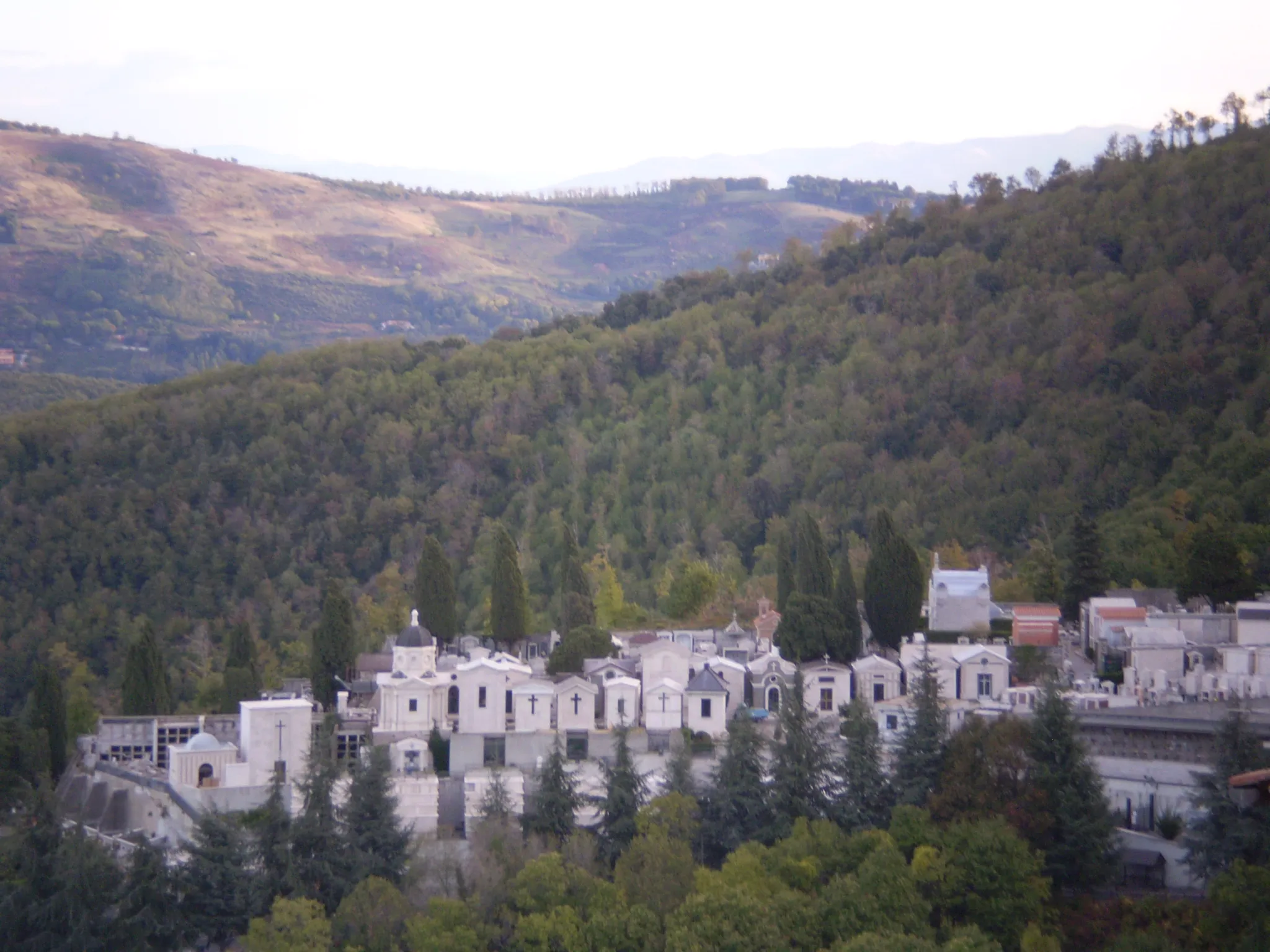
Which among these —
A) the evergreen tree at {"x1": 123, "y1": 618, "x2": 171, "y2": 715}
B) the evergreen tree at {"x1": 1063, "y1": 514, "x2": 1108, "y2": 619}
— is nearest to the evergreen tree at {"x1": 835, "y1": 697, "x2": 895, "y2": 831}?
the evergreen tree at {"x1": 1063, "y1": 514, "x2": 1108, "y2": 619}

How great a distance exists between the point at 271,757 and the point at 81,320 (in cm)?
9993

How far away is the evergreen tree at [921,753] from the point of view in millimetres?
27078

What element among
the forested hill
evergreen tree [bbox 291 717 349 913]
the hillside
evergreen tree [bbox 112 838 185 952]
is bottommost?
evergreen tree [bbox 112 838 185 952]

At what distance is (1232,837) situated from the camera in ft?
78.2

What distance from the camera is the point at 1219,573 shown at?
34.6 m

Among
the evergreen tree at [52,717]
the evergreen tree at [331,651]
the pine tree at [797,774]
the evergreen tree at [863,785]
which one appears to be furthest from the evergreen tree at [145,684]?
the evergreen tree at [863,785]

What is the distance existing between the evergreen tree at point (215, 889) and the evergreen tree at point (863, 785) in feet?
31.6

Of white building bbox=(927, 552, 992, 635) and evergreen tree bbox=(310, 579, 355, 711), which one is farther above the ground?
white building bbox=(927, 552, 992, 635)

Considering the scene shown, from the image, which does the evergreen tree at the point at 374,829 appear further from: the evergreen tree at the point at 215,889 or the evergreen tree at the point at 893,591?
the evergreen tree at the point at 893,591

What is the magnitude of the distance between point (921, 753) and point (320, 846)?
32.3 ft

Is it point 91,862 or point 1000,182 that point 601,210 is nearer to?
point 1000,182

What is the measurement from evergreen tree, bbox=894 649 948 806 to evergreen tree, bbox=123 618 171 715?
51.4 feet

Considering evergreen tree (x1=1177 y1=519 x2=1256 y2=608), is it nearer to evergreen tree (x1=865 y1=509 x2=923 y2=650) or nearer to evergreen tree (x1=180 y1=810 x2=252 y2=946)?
evergreen tree (x1=865 y1=509 x2=923 y2=650)

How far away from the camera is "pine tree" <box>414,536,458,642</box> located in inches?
1395
